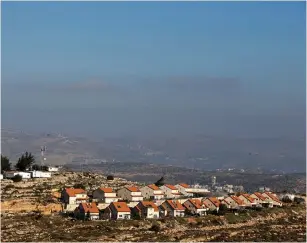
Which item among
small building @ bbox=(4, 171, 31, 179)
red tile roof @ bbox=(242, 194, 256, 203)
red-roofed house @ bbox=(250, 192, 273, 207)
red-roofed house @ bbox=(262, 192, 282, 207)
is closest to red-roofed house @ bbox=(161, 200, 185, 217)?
red tile roof @ bbox=(242, 194, 256, 203)

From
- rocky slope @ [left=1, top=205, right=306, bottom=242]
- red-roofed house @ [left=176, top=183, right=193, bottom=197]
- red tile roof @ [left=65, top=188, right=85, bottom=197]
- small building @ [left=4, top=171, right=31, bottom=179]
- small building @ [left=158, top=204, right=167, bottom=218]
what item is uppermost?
small building @ [left=4, top=171, right=31, bottom=179]

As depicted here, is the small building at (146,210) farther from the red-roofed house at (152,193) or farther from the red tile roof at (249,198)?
the red tile roof at (249,198)

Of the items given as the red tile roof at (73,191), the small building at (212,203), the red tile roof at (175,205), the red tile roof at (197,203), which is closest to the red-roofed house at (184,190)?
the small building at (212,203)

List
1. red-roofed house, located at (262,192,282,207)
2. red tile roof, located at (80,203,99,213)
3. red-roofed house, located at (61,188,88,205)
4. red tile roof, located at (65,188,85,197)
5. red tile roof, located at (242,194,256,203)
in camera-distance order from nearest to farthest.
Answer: red tile roof, located at (80,203,99,213) → red-roofed house, located at (61,188,88,205) → red tile roof, located at (65,188,85,197) → red tile roof, located at (242,194,256,203) → red-roofed house, located at (262,192,282,207)

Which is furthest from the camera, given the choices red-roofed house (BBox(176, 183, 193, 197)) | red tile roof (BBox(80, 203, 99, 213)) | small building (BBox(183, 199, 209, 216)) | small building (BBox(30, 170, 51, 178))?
red-roofed house (BBox(176, 183, 193, 197))

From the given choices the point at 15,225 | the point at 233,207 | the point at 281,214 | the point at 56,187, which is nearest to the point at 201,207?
the point at 233,207

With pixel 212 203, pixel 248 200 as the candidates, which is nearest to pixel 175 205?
pixel 212 203

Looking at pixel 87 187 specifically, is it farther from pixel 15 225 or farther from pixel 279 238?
pixel 279 238

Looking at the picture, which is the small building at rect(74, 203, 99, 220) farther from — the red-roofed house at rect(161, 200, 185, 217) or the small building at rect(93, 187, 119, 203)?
the red-roofed house at rect(161, 200, 185, 217)

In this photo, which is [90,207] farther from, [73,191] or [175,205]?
[175,205]
